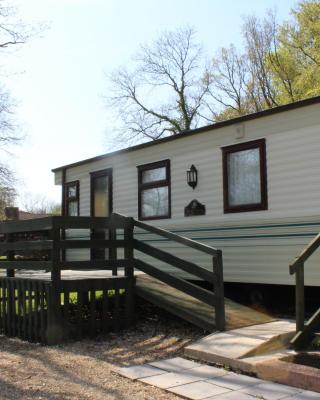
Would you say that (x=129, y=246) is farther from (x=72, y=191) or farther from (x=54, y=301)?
(x=72, y=191)

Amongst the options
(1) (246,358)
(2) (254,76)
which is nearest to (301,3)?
(2) (254,76)

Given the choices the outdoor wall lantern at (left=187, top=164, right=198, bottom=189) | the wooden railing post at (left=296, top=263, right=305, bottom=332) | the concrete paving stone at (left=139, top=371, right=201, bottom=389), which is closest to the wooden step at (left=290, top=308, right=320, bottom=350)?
the wooden railing post at (left=296, top=263, right=305, bottom=332)

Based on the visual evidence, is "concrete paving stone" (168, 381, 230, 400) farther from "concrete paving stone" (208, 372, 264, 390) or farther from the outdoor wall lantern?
the outdoor wall lantern

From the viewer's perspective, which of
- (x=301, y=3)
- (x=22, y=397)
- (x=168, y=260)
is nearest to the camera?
(x=22, y=397)

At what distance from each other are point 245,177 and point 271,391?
13.8 feet

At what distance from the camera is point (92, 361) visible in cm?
560

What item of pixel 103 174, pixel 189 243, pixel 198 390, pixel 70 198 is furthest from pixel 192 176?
pixel 198 390

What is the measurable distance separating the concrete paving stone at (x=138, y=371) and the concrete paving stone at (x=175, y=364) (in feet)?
0.29

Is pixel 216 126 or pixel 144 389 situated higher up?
pixel 216 126

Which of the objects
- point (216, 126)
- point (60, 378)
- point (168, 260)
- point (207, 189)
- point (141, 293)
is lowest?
point (60, 378)

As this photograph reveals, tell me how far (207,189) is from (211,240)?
828 mm

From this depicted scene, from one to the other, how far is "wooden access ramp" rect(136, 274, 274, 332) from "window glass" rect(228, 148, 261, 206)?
1680 mm

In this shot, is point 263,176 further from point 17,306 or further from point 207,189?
point 17,306

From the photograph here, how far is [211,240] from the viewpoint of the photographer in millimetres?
8414
